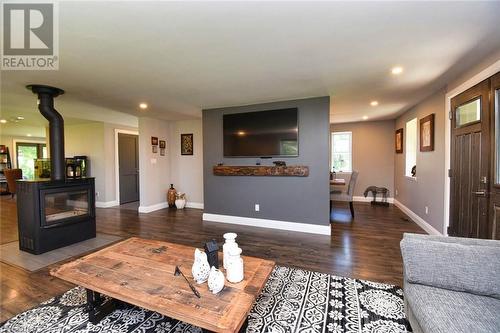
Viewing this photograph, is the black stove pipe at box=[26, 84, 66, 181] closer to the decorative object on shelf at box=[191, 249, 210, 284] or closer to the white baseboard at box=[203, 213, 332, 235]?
the white baseboard at box=[203, 213, 332, 235]

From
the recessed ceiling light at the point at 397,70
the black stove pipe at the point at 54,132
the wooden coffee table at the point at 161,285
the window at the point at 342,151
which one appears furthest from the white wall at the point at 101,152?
the recessed ceiling light at the point at 397,70

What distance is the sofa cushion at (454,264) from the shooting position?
1388mm

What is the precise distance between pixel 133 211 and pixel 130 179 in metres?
1.55

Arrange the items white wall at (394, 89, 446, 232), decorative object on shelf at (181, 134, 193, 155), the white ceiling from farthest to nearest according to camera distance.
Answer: decorative object on shelf at (181, 134, 193, 155)
white wall at (394, 89, 446, 232)
the white ceiling

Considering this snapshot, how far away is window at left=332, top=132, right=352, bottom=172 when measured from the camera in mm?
6719

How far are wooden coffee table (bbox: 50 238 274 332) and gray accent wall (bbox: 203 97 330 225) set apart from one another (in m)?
2.35

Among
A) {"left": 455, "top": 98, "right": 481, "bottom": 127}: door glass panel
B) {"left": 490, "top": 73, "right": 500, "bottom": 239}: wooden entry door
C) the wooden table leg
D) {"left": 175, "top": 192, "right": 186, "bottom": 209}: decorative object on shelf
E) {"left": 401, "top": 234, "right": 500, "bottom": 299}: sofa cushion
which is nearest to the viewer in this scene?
{"left": 401, "top": 234, "right": 500, "bottom": 299}: sofa cushion

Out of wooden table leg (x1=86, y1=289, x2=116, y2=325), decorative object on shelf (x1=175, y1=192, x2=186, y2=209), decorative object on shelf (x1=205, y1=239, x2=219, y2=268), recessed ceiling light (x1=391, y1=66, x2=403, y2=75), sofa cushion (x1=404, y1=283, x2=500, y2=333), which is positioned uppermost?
recessed ceiling light (x1=391, y1=66, x2=403, y2=75)

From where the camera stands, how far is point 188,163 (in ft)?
20.1

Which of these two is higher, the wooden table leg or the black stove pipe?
the black stove pipe

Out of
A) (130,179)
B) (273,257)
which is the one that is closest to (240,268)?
(273,257)

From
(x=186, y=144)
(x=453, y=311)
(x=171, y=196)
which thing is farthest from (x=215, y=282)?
(x=186, y=144)

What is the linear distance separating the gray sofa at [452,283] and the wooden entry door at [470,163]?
4.57 ft

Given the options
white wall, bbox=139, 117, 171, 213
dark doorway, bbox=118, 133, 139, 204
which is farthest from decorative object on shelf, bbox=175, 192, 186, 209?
dark doorway, bbox=118, 133, 139, 204
